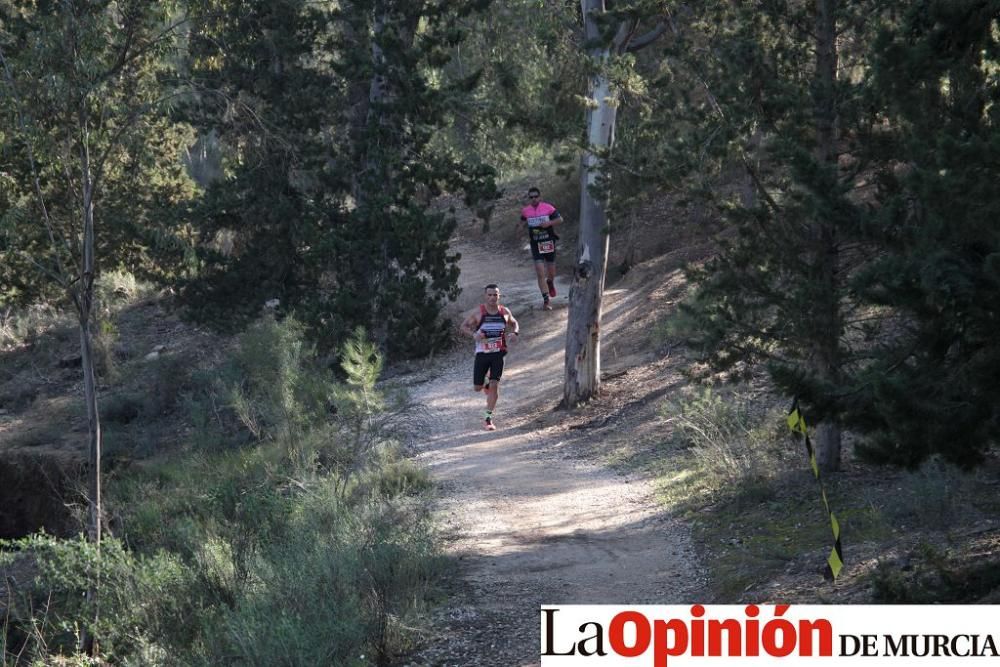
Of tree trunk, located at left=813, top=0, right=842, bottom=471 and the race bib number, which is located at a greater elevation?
tree trunk, located at left=813, top=0, right=842, bottom=471

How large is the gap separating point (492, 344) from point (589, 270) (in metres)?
2.06

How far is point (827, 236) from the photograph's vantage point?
1031 cm

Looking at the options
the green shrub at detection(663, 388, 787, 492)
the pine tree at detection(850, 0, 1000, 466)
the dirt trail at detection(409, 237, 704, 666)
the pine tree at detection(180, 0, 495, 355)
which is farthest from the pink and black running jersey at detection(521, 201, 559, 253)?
the pine tree at detection(850, 0, 1000, 466)

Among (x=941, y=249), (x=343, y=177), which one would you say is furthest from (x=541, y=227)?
(x=941, y=249)

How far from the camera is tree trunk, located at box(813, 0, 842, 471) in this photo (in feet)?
31.9

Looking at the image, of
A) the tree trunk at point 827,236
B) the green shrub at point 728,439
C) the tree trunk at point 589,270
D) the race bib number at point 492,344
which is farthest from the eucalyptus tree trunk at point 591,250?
the tree trunk at point 827,236

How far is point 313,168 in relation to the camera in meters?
19.3

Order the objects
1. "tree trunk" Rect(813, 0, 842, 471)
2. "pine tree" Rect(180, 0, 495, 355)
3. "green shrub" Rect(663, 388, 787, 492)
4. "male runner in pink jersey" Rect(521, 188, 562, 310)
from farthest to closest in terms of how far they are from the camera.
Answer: "male runner in pink jersey" Rect(521, 188, 562, 310) < "pine tree" Rect(180, 0, 495, 355) < "green shrub" Rect(663, 388, 787, 492) < "tree trunk" Rect(813, 0, 842, 471)

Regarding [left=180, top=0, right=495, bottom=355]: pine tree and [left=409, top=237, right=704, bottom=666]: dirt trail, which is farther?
[left=180, top=0, right=495, bottom=355]: pine tree

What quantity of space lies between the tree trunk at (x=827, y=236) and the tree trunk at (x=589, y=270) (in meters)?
4.67

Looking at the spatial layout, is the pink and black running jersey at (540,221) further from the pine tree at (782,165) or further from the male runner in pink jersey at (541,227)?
the pine tree at (782,165)

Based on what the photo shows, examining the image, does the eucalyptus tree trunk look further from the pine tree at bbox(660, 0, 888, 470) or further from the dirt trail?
the pine tree at bbox(660, 0, 888, 470)

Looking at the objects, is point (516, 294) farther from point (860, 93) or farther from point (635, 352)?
point (860, 93)

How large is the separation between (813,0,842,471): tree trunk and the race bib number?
185 inches
